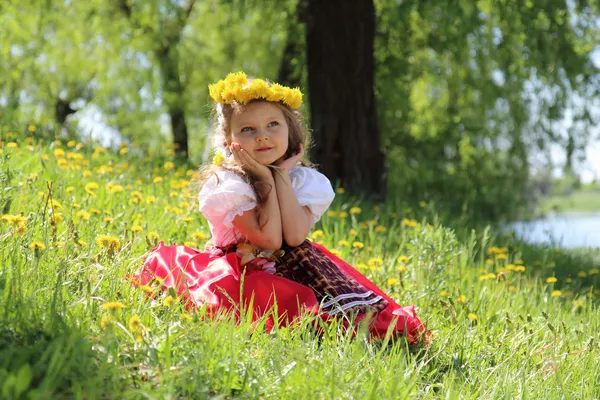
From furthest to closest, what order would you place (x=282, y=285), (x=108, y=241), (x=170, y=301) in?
1. (x=282, y=285)
2. (x=108, y=241)
3. (x=170, y=301)

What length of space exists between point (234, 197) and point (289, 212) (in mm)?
269

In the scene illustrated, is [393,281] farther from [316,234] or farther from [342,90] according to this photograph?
[342,90]

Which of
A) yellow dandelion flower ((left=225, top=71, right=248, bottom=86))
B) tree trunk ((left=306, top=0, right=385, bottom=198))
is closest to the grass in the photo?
yellow dandelion flower ((left=225, top=71, right=248, bottom=86))

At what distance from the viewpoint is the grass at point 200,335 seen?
205 centimetres

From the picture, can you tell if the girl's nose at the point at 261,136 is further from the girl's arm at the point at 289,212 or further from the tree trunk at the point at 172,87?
the tree trunk at the point at 172,87

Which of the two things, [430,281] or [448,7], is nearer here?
[430,281]

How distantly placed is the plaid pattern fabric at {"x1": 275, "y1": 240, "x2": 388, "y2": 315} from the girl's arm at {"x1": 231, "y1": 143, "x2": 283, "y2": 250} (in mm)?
121

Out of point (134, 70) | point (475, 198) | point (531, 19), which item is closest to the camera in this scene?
point (531, 19)

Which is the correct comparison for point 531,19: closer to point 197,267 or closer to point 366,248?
point 366,248

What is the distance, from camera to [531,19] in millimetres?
7766

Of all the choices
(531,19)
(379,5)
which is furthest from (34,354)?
(379,5)

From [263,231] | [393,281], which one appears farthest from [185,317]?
[393,281]

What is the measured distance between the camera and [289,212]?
325 centimetres

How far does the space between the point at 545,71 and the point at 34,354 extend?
7.51m
